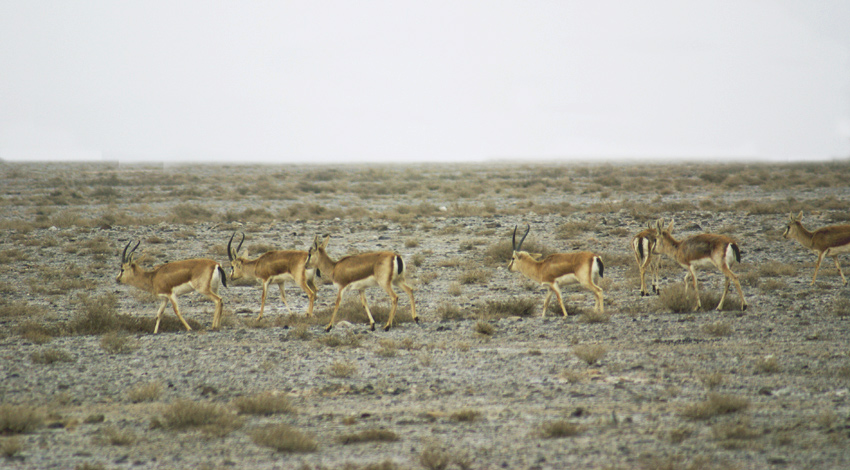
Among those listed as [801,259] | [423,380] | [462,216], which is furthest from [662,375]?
[462,216]

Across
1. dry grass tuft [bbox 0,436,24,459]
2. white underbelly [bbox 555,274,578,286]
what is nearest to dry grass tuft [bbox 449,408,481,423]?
dry grass tuft [bbox 0,436,24,459]

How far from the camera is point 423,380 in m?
8.83

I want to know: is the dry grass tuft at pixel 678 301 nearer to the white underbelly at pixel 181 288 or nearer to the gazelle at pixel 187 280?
the gazelle at pixel 187 280

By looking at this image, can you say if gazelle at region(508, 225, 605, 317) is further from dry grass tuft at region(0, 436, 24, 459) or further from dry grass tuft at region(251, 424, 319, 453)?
dry grass tuft at region(0, 436, 24, 459)

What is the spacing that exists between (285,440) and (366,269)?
17.3 ft

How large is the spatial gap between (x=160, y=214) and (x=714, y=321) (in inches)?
1110

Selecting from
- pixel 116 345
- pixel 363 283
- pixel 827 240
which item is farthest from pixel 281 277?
pixel 827 240

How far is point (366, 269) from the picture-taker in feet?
38.0

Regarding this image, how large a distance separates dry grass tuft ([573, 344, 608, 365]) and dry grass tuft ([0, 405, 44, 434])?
697cm

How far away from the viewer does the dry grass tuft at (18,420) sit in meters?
7.05

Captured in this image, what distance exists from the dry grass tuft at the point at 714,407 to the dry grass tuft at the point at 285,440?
4116 millimetres

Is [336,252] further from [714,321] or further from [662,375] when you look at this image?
[662,375]

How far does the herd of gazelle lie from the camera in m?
11.5

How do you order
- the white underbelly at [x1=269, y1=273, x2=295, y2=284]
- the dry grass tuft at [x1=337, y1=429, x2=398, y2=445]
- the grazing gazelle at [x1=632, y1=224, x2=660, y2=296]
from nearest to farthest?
the dry grass tuft at [x1=337, y1=429, x2=398, y2=445] < the white underbelly at [x1=269, y1=273, x2=295, y2=284] < the grazing gazelle at [x1=632, y1=224, x2=660, y2=296]
